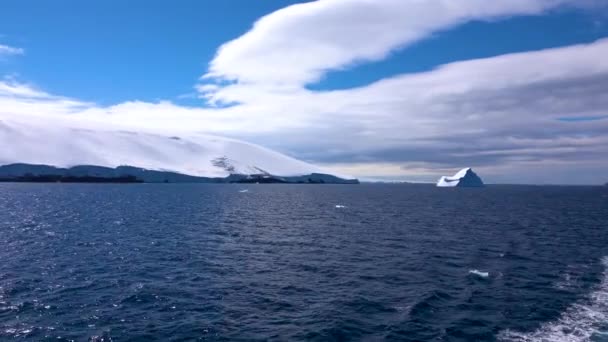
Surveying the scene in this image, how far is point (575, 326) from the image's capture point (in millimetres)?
18656

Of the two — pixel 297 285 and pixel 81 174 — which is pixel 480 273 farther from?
pixel 81 174

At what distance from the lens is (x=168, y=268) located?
92.5 feet

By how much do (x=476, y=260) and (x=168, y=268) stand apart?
73.6ft

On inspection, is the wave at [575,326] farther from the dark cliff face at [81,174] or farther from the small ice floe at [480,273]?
the dark cliff face at [81,174]

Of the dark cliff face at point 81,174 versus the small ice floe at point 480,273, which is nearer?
the small ice floe at point 480,273

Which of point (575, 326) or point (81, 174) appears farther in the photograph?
point (81, 174)

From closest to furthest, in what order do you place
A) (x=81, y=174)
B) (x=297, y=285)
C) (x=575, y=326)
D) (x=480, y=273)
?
(x=575, y=326)
(x=297, y=285)
(x=480, y=273)
(x=81, y=174)

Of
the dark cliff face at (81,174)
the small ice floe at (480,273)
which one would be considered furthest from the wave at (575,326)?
the dark cliff face at (81,174)

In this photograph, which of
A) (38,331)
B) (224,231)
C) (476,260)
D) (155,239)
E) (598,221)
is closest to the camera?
(38,331)

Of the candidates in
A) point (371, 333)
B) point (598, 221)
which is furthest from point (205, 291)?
point (598, 221)

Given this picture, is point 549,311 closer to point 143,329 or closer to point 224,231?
point 143,329

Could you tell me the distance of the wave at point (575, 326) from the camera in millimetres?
17297

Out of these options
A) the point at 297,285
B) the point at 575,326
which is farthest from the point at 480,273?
the point at 297,285

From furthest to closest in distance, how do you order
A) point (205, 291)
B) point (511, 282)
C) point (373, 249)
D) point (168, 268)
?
point (373, 249) < point (168, 268) < point (511, 282) < point (205, 291)
